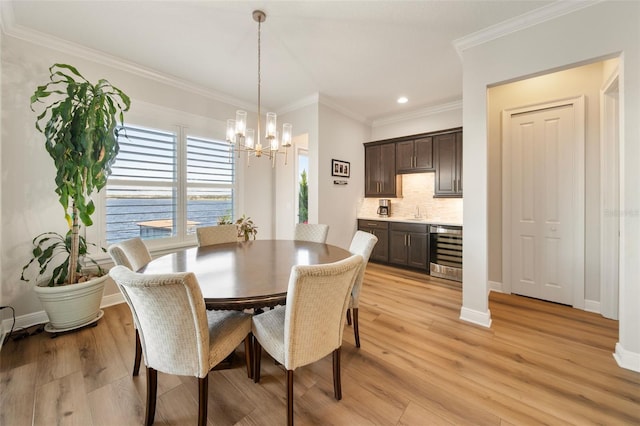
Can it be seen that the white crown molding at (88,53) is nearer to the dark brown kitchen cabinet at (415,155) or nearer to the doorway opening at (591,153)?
the dark brown kitchen cabinet at (415,155)

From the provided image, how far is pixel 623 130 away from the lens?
186cm

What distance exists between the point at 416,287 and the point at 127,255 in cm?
331

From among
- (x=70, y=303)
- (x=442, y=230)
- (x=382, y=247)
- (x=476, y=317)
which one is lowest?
(x=476, y=317)

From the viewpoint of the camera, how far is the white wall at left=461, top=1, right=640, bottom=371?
182 centimetres

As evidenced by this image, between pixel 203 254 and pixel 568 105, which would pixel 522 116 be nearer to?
pixel 568 105

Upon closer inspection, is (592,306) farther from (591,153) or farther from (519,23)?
(519,23)

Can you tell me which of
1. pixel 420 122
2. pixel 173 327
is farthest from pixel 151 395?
pixel 420 122

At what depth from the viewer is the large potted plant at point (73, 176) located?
2.18m

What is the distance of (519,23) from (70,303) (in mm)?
4721

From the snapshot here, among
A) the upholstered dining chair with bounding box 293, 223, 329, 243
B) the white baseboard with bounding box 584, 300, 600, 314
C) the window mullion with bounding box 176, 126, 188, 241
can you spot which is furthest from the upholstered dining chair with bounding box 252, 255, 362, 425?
the white baseboard with bounding box 584, 300, 600, 314

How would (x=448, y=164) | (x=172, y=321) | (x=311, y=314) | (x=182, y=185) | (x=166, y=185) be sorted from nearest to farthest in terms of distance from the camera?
(x=172, y=321) → (x=311, y=314) → (x=166, y=185) → (x=182, y=185) → (x=448, y=164)

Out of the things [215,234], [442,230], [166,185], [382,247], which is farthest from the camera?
[382,247]

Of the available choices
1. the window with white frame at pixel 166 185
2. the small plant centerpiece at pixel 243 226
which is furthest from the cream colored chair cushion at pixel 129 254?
the window with white frame at pixel 166 185

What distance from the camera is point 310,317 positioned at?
1.30 meters
